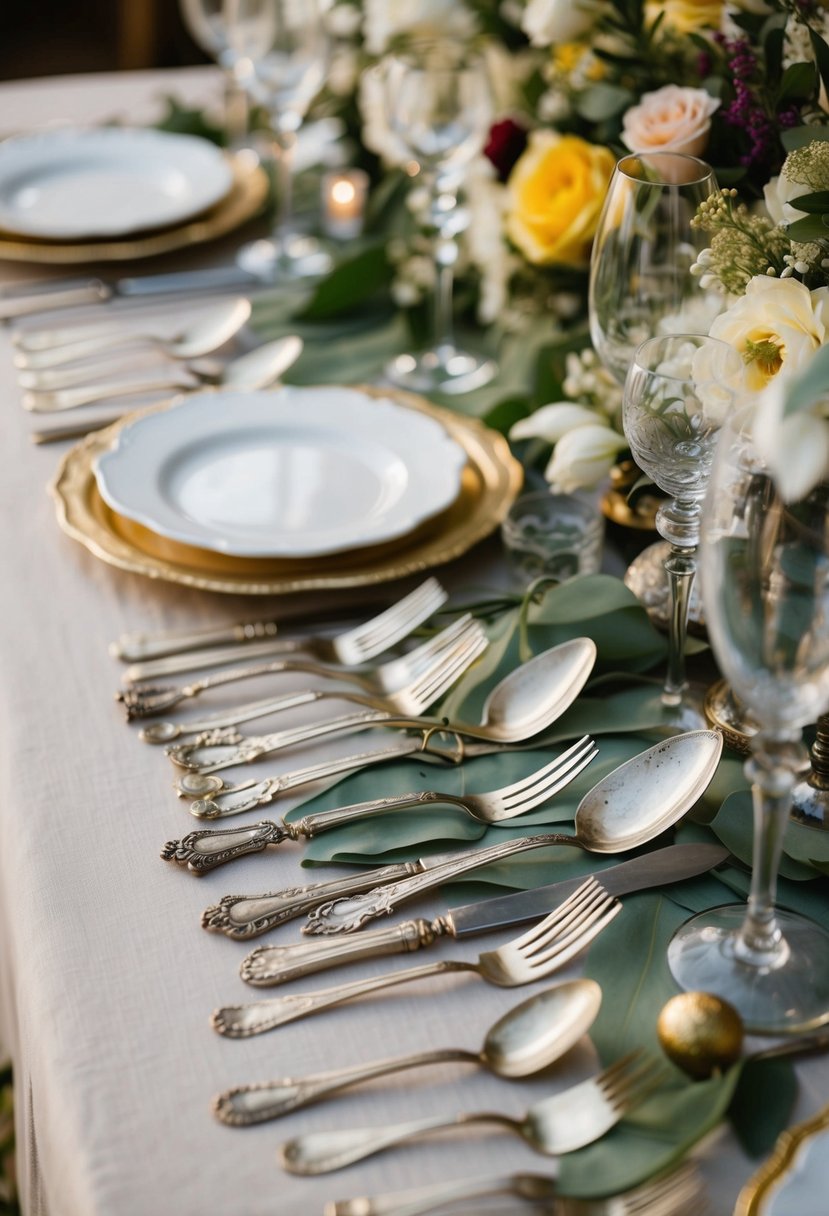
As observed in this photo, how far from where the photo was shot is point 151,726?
834 mm

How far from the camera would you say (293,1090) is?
1.91 ft

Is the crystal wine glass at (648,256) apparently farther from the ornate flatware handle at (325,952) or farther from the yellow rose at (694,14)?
the ornate flatware handle at (325,952)

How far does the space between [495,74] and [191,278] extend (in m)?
0.39

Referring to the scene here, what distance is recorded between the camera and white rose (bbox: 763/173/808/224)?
Result: 30.6 inches

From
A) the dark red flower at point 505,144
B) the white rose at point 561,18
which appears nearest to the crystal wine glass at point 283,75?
the dark red flower at point 505,144

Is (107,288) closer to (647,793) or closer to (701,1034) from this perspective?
(647,793)

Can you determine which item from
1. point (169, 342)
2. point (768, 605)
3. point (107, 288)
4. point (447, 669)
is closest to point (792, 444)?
point (768, 605)

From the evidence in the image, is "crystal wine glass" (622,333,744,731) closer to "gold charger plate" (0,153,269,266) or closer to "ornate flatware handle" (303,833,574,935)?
"ornate flatware handle" (303,833,574,935)

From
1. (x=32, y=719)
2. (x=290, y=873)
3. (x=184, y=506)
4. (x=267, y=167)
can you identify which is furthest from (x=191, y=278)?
(x=290, y=873)

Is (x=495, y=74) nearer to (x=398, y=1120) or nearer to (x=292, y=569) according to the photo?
(x=292, y=569)

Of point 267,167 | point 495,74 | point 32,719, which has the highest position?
point 495,74

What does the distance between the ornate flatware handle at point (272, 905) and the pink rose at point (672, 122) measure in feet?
1.88

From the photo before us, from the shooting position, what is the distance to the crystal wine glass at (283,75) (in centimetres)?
143

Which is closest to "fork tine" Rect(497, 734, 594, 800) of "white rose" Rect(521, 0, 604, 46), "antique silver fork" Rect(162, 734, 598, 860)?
"antique silver fork" Rect(162, 734, 598, 860)
